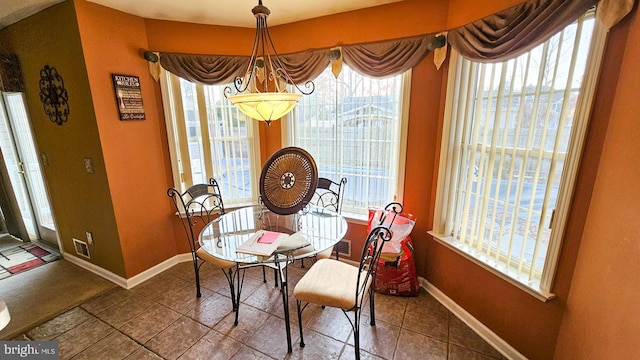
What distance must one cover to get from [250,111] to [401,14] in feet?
4.90

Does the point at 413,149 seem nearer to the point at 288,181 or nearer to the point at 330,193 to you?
the point at 330,193

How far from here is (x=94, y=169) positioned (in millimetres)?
2254

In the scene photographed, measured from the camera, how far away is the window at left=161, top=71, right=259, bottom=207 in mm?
2619

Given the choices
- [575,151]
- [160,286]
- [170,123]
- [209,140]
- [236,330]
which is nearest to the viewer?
[575,151]

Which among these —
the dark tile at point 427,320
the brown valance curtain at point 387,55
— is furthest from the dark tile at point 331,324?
the brown valance curtain at point 387,55

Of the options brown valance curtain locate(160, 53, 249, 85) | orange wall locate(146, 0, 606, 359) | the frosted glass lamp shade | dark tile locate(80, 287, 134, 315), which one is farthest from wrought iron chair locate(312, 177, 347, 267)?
dark tile locate(80, 287, 134, 315)

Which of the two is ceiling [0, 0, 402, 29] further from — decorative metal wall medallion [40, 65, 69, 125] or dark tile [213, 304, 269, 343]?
dark tile [213, 304, 269, 343]

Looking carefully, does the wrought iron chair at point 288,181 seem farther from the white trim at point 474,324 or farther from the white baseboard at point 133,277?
the white baseboard at point 133,277

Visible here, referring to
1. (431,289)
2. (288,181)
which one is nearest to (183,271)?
(288,181)

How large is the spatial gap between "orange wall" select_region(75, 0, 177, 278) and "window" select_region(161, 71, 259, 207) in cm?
14

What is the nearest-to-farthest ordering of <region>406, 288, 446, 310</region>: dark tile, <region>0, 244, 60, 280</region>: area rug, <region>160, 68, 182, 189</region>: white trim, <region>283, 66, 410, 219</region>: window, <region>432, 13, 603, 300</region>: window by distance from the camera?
<region>432, 13, 603, 300</region>: window, <region>406, 288, 446, 310</region>: dark tile, <region>283, 66, 410, 219</region>: window, <region>160, 68, 182, 189</region>: white trim, <region>0, 244, 60, 280</region>: area rug

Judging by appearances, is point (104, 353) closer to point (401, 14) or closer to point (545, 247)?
point (545, 247)

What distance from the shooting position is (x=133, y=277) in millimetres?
2463

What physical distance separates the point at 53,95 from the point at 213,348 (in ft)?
8.25
